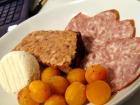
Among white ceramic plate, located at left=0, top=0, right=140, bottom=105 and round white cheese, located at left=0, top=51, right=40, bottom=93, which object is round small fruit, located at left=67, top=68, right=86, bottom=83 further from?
white ceramic plate, located at left=0, top=0, right=140, bottom=105

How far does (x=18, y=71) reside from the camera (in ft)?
3.47

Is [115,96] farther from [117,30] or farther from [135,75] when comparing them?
[117,30]

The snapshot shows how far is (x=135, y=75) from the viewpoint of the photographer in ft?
3.08

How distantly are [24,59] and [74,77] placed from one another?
16 cm

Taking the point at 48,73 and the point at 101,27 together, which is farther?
the point at 101,27

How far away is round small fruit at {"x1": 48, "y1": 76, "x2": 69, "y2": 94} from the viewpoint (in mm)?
958

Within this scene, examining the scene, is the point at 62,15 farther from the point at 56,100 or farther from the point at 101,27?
the point at 56,100

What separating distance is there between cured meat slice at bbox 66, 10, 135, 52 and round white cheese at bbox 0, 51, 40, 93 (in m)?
0.16

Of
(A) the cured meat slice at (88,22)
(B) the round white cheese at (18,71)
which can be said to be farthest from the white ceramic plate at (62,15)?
(B) the round white cheese at (18,71)

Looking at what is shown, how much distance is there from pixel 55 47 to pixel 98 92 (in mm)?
253

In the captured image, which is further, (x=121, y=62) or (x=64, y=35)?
(x=64, y=35)

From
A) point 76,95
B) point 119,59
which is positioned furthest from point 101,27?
point 76,95

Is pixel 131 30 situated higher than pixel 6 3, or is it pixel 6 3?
pixel 131 30

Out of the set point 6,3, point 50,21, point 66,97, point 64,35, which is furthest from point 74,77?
point 6,3
